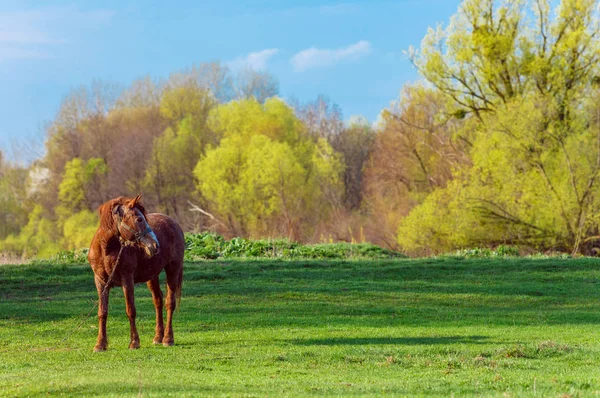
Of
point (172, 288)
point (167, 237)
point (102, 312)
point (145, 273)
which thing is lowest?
point (102, 312)

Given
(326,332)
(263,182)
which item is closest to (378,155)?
(263,182)

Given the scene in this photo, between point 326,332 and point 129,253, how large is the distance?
4822mm

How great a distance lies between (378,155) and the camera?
7269cm

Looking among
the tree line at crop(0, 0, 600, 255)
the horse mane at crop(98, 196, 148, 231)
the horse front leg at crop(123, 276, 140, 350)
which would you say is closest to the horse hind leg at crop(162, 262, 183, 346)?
the horse front leg at crop(123, 276, 140, 350)

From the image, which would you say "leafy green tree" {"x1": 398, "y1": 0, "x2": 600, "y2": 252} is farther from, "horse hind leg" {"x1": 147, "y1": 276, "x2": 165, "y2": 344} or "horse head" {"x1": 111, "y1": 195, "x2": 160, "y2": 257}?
"horse head" {"x1": 111, "y1": 195, "x2": 160, "y2": 257}

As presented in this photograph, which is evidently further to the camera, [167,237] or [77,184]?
[77,184]

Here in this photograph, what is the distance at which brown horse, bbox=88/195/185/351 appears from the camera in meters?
13.4

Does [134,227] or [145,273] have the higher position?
[134,227]

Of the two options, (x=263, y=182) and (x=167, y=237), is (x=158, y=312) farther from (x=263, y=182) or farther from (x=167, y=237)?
(x=263, y=182)

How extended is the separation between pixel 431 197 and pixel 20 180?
66.4 meters

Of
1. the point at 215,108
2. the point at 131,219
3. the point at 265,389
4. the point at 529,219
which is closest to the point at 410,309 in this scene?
the point at 131,219

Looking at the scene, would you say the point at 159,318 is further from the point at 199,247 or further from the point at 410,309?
the point at 199,247

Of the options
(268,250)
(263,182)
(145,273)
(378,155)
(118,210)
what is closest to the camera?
(118,210)

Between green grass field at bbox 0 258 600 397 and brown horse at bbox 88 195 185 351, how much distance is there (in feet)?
2.03
